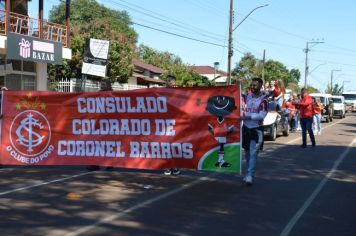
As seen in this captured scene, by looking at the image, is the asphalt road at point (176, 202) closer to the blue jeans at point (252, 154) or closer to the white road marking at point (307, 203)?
the white road marking at point (307, 203)

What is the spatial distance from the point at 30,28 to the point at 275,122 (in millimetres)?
12205

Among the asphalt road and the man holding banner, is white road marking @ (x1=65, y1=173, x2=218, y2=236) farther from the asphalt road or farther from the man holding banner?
the man holding banner

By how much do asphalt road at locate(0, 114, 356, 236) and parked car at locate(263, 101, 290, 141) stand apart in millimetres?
6946

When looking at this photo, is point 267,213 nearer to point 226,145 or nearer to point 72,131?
point 226,145

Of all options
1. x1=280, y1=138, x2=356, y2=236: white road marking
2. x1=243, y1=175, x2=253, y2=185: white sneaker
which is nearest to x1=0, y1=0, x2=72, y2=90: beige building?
x1=280, y1=138, x2=356, y2=236: white road marking

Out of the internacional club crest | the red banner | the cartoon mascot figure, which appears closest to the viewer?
the cartoon mascot figure

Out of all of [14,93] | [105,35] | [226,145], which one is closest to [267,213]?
[226,145]

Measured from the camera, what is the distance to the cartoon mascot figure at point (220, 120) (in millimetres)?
8992

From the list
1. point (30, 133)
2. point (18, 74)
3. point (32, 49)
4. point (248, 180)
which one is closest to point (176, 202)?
point (248, 180)

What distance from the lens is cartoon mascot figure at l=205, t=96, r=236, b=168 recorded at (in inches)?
354

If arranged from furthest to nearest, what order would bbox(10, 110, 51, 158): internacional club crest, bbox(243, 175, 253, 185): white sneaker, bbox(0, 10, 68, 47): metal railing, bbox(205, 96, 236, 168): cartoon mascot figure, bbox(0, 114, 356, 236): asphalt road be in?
1. bbox(0, 10, 68, 47): metal railing
2. bbox(10, 110, 51, 158): internacional club crest
3. bbox(205, 96, 236, 168): cartoon mascot figure
4. bbox(243, 175, 253, 185): white sneaker
5. bbox(0, 114, 356, 236): asphalt road

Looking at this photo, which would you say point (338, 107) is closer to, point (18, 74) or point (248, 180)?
point (18, 74)

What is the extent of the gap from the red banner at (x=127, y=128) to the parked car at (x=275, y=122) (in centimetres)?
727

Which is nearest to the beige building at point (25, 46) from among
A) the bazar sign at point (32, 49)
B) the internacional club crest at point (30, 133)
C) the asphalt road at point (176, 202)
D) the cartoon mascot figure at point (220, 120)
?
the bazar sign at point (32, 49)
